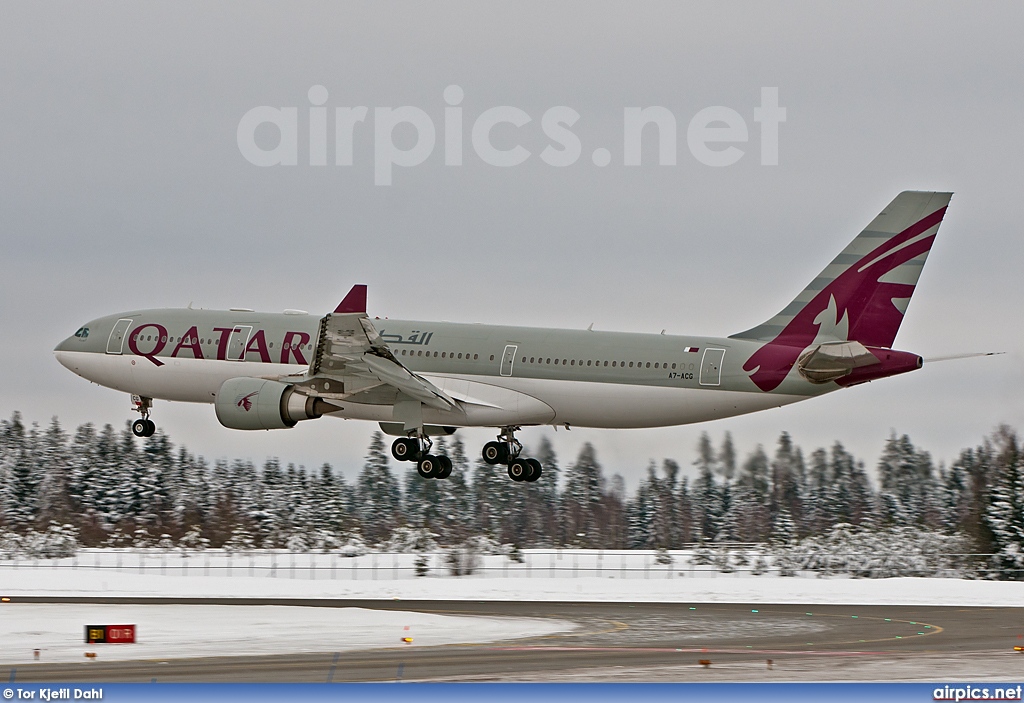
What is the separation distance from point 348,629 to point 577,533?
8698 centimetres

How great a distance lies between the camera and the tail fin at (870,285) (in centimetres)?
5419

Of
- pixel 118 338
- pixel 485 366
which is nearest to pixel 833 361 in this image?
pixel 485 366

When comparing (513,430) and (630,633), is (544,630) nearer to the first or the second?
(630,633)

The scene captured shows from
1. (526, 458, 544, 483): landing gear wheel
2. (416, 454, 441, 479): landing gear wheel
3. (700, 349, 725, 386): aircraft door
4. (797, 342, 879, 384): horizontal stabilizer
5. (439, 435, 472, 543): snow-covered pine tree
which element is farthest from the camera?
(439, 435, 472, 543): snow-covered pine tree

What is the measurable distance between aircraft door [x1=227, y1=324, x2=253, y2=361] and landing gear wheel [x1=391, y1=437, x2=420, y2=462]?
6.68m

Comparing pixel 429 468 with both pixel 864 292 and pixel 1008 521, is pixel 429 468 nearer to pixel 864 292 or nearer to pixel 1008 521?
pixel 864 292

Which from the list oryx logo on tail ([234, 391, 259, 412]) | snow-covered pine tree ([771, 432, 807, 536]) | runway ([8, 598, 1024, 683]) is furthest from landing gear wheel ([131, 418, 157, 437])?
snow-covered pine tree ([771, 432, 807, 536])

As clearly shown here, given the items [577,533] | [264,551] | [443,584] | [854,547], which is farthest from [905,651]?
[577,533]

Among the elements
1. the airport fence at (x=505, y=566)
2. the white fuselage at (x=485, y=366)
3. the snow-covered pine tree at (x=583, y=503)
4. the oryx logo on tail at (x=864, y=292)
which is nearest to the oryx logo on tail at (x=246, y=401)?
the white fuselage at (x=485, y=366)

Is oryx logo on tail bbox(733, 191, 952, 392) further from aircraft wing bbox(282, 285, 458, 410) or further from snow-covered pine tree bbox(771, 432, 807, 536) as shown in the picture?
snow-covered pine tree bbox(771, 432, 807, 536)

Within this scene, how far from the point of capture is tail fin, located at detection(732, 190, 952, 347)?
54.2 meters

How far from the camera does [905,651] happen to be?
39.7 meters

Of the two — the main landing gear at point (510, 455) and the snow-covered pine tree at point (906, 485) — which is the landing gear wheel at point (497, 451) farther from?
the snow-covered pine tree at point (906, 485)

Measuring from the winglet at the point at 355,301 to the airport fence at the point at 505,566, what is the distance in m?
21.9
